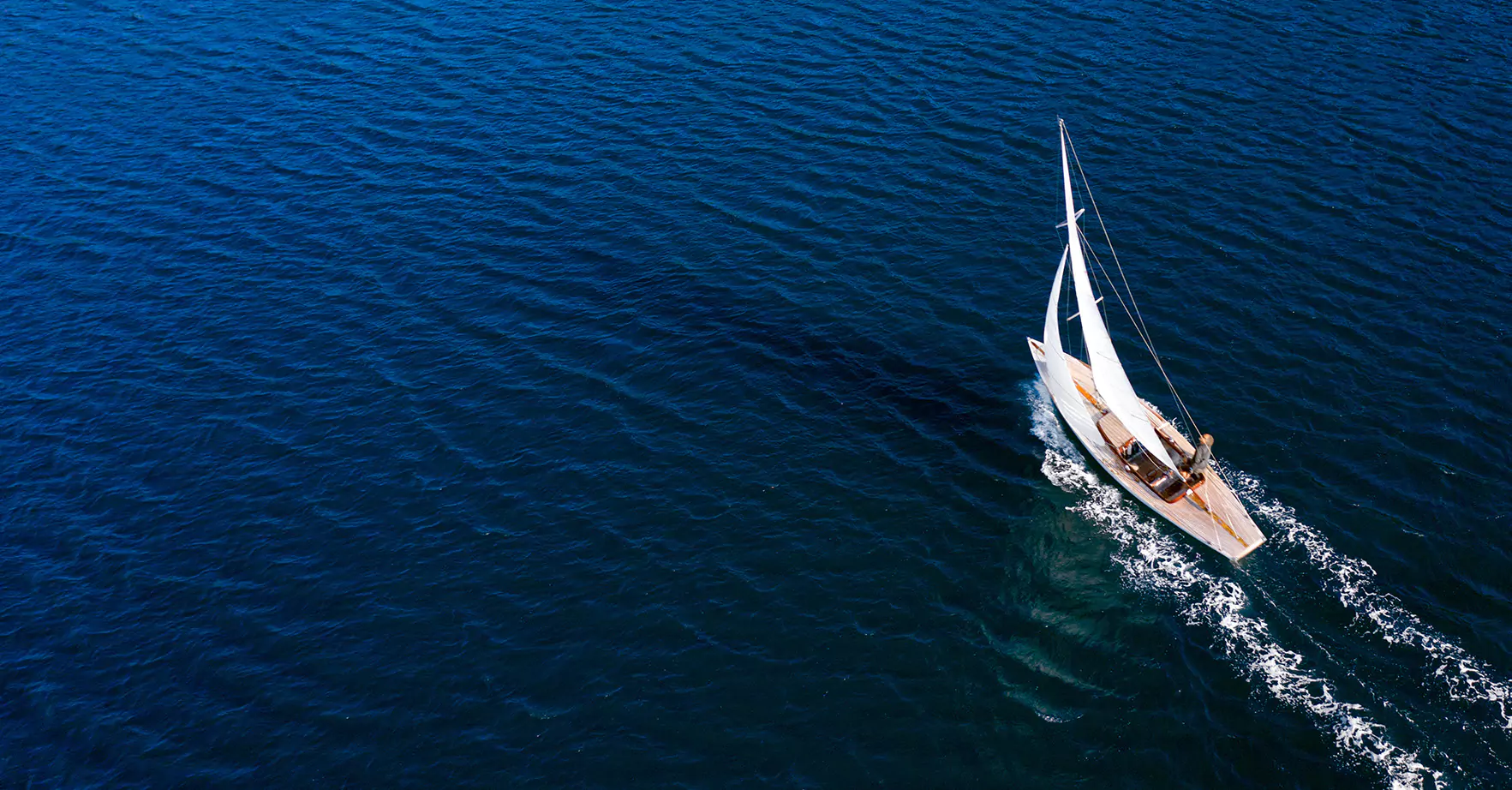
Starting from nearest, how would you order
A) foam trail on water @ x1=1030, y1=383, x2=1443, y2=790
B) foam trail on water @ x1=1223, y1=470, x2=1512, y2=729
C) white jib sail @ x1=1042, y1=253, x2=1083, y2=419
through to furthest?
foam trail on water @ x1=1030, y1=383, x2=1443, y2=790 → foam trail on water @ x1=1223, y1=470, x2=1512, y2=729 → white jib sail @ x1=1042, y1=253, x2=1083, y2=419

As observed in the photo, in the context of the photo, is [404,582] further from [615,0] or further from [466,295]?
[615,0]

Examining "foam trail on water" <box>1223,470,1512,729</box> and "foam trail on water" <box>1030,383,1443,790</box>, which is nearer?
"foam trail on water" <box>1030,383,1443,790</box>

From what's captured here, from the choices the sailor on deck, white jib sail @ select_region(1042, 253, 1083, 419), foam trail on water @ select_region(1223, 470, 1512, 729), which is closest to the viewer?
foam trail on water @ select_region(1223, 470, 1512, 729)

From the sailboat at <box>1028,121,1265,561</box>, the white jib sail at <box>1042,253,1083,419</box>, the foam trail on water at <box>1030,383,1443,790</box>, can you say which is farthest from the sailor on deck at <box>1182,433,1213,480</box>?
the white jib sail at <box>1042,253,1083,419</box>

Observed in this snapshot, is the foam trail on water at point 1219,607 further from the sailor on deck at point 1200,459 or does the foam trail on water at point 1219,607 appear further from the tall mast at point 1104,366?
the tall mast at point 1104,366

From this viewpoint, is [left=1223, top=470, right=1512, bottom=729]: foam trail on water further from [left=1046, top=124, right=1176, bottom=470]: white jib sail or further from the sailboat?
[left=1046, top=124, right=1176, bottom=470]: white jib sail

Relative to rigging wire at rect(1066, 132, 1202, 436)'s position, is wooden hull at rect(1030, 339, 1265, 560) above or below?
below
